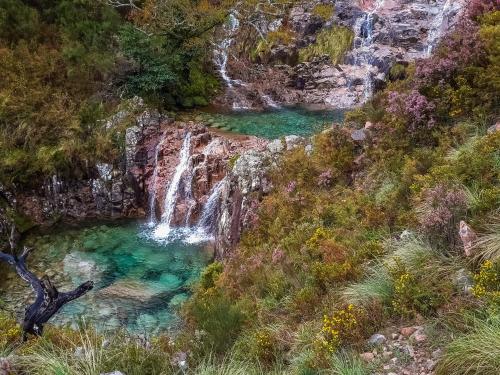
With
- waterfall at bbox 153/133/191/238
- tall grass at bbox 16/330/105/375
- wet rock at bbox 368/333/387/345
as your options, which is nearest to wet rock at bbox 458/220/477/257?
wet rock at bbox 368/333/387/345

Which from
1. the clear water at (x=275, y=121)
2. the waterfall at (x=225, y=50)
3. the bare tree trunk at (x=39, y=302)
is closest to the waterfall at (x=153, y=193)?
the clear water at (x=275, y=121)

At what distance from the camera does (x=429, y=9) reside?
1941 centimetres

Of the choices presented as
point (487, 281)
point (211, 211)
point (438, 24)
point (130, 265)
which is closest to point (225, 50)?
point (438, 24)

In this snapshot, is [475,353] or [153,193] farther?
[153,193]

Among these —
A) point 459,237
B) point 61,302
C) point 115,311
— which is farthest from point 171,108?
point 459,237

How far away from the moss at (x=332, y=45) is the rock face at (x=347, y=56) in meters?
0.20

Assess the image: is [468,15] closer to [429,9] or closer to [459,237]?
[459,237]

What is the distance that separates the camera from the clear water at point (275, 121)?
14.9 metres

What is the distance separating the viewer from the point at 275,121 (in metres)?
16.2

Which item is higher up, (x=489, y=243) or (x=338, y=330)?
(x=489, y=243)

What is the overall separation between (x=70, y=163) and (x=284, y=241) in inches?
325

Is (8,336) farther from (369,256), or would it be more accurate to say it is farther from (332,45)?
(332,45)

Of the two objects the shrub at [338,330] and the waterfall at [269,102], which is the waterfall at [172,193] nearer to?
the waterfall at [269,102]

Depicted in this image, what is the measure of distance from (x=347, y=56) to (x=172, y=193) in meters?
11.0
